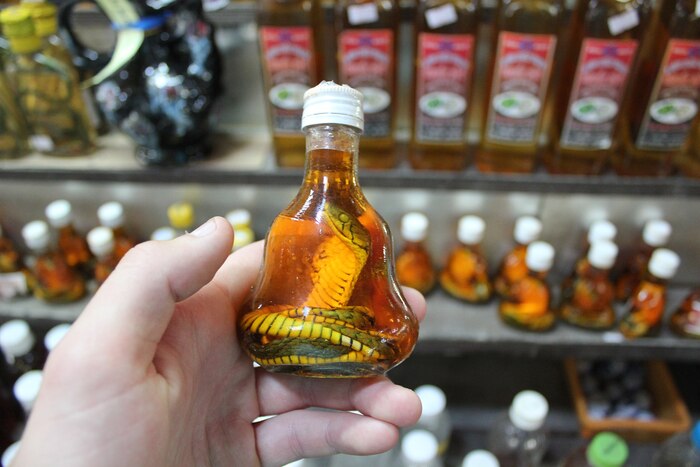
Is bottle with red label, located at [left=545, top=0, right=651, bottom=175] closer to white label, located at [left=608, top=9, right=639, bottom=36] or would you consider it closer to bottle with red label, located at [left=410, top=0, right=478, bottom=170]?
white label, located at [left=608, top=9, right=639, bottom=36]

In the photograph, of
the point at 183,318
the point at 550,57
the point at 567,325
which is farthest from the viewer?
the point at 567,325

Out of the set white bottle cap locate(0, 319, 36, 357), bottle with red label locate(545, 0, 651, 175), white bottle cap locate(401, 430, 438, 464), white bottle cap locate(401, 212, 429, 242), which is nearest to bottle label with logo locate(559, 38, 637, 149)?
bottle with red label locate(545, 0, 651, 175)


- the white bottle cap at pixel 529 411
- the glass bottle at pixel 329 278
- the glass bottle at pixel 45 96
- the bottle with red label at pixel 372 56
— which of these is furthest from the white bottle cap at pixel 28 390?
the white bottle cap at pixel 529 411

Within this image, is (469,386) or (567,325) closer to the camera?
(567,325)

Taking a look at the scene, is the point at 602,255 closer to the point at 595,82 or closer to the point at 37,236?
the point at 595,82

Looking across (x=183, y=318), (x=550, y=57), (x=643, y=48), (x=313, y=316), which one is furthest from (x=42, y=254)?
(x=643, y=48)

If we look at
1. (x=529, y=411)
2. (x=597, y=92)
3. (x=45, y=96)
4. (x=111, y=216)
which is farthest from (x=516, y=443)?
(x=45, y=96)

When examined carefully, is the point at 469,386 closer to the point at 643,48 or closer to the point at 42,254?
the point at 643,48
